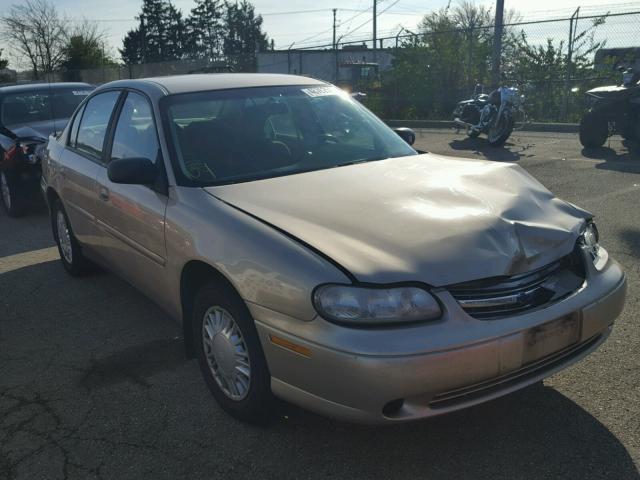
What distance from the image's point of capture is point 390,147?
4.04m

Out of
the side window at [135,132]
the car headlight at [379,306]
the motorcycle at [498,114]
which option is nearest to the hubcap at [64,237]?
the side window at [135,132]

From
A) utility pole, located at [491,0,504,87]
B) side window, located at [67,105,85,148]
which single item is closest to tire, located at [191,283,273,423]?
side window, located at [67,105,85,148]

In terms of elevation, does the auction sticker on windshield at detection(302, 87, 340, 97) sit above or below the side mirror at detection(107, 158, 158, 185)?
above

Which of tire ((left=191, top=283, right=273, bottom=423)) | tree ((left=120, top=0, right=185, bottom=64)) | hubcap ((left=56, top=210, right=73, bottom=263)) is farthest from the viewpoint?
tree ((left=120, top=0, right=185, bottom=64))

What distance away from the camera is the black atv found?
10.00 metres

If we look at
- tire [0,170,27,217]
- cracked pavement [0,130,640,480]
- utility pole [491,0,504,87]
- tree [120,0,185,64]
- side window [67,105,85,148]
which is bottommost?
cracked pavement [0,130,640,480]

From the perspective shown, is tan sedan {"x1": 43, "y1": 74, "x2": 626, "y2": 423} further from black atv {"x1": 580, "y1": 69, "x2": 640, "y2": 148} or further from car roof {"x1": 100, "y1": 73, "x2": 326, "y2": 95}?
black atv {"x1": 580, "y1": 69, "x2": 640, "y2": 148}

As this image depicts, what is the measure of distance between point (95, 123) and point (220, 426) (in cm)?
267

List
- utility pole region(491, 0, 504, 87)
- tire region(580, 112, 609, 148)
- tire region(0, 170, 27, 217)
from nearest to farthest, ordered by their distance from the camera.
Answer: tire region(0, 170, 27, 217) → tire region(580, 112, 609, 148) → utility pole region(491, 0, 504, 87)

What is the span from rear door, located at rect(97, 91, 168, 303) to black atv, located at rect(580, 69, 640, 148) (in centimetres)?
864

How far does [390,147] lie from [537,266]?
1.66m

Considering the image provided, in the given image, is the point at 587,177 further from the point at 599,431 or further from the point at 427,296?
the point at 427,296

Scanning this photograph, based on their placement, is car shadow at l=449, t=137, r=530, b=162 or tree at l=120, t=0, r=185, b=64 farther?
tree at l=120, t=0, r=185, b=64

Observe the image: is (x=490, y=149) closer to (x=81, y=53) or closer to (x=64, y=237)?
(x=64, y=237)
